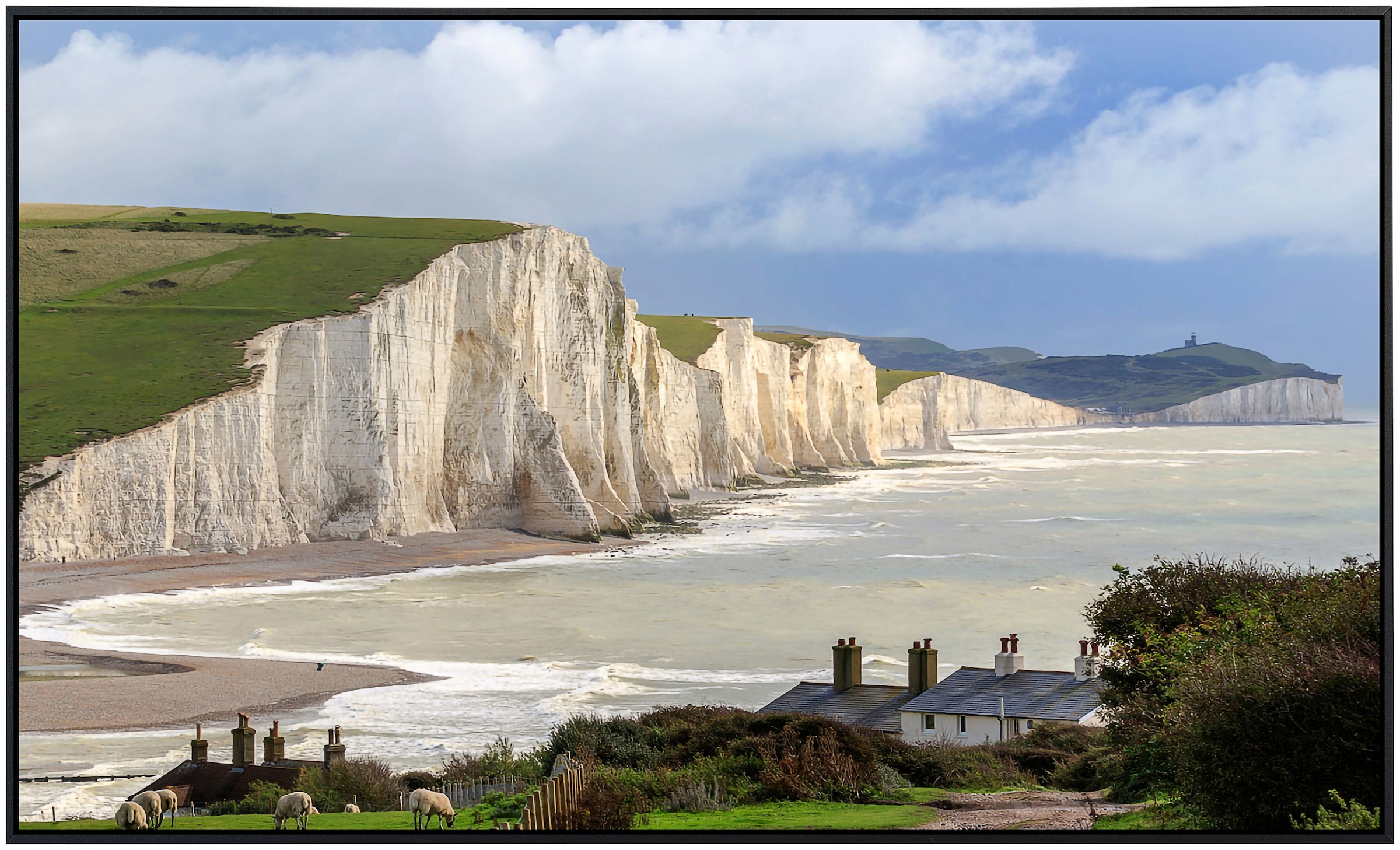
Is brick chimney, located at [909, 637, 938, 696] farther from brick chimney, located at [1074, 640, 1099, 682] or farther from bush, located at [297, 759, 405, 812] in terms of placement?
bush, located at [297, 759, 405, 812]

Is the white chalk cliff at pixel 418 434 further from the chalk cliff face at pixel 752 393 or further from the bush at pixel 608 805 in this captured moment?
the bush at pixel 608 805

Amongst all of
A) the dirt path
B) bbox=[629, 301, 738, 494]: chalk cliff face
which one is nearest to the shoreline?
the dirt path

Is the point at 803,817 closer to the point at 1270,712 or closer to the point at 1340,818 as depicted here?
the point at 1270,712

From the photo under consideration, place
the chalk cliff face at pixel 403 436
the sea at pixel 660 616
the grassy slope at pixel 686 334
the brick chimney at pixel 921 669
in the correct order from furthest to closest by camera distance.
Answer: the grassy slope at pixel 686 334, the chalk cliff face at pixel 403 436, the sea at pixel 660 616, the brick chimney at pixel 921 669

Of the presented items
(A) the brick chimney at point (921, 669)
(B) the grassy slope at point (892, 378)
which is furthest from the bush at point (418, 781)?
(B) the grassy slope at point (892, 378)

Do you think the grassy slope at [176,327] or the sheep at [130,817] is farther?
the grassy slope at [176,327]

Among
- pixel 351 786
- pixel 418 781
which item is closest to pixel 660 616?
pixel 418 781

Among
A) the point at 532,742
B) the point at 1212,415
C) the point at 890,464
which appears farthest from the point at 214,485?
the point at 1212,415
